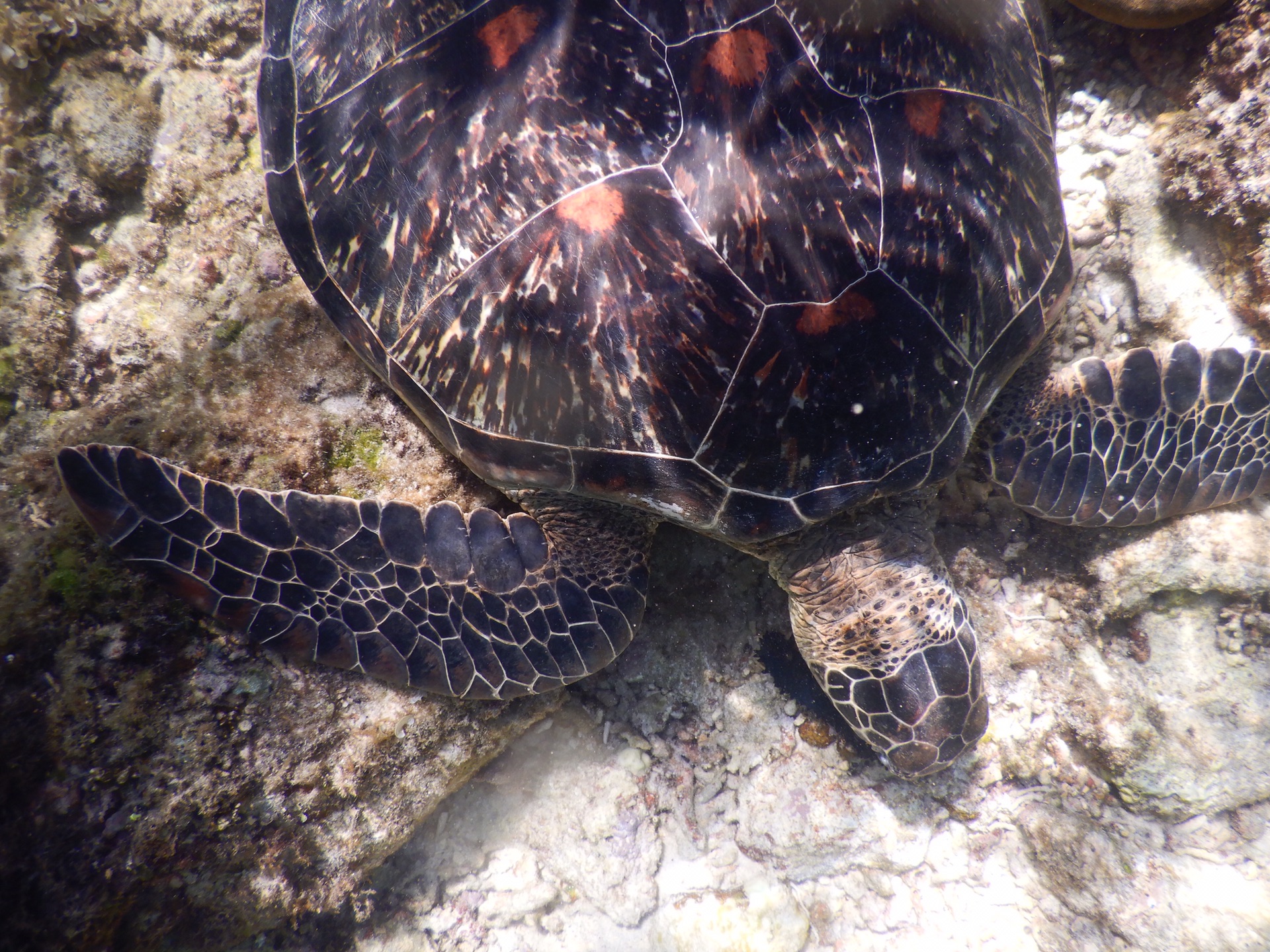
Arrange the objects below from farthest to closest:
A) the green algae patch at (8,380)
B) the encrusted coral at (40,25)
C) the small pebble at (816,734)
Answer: the small pebble at (816,734), the encrusted coral at (40,25), the green algae patch at (8,380)

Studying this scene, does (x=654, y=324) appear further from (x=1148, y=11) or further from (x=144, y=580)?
(x=1148, y=11)

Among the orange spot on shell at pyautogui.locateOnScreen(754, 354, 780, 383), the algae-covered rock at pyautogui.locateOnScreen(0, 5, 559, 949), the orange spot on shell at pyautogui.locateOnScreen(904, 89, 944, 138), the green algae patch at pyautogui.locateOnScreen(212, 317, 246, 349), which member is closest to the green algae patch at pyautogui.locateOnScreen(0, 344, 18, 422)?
the algae-covered rock at pyautogui.locateOnScreen(0, 5, 559, 949)

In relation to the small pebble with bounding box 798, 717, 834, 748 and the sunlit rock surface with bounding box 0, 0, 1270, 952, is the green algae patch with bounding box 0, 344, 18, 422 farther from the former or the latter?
the small pebble with bounding box 798, 717, 834, 748

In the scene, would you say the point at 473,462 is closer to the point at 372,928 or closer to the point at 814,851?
the point at 372,928

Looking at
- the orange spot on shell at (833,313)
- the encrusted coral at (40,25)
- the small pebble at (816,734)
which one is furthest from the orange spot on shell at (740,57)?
the encrusted coral at (40,25)

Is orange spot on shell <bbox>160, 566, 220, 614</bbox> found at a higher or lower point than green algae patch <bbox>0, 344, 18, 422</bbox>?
lower

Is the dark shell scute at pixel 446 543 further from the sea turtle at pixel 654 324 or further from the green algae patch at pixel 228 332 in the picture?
the green algae patch at pixel 228 332
